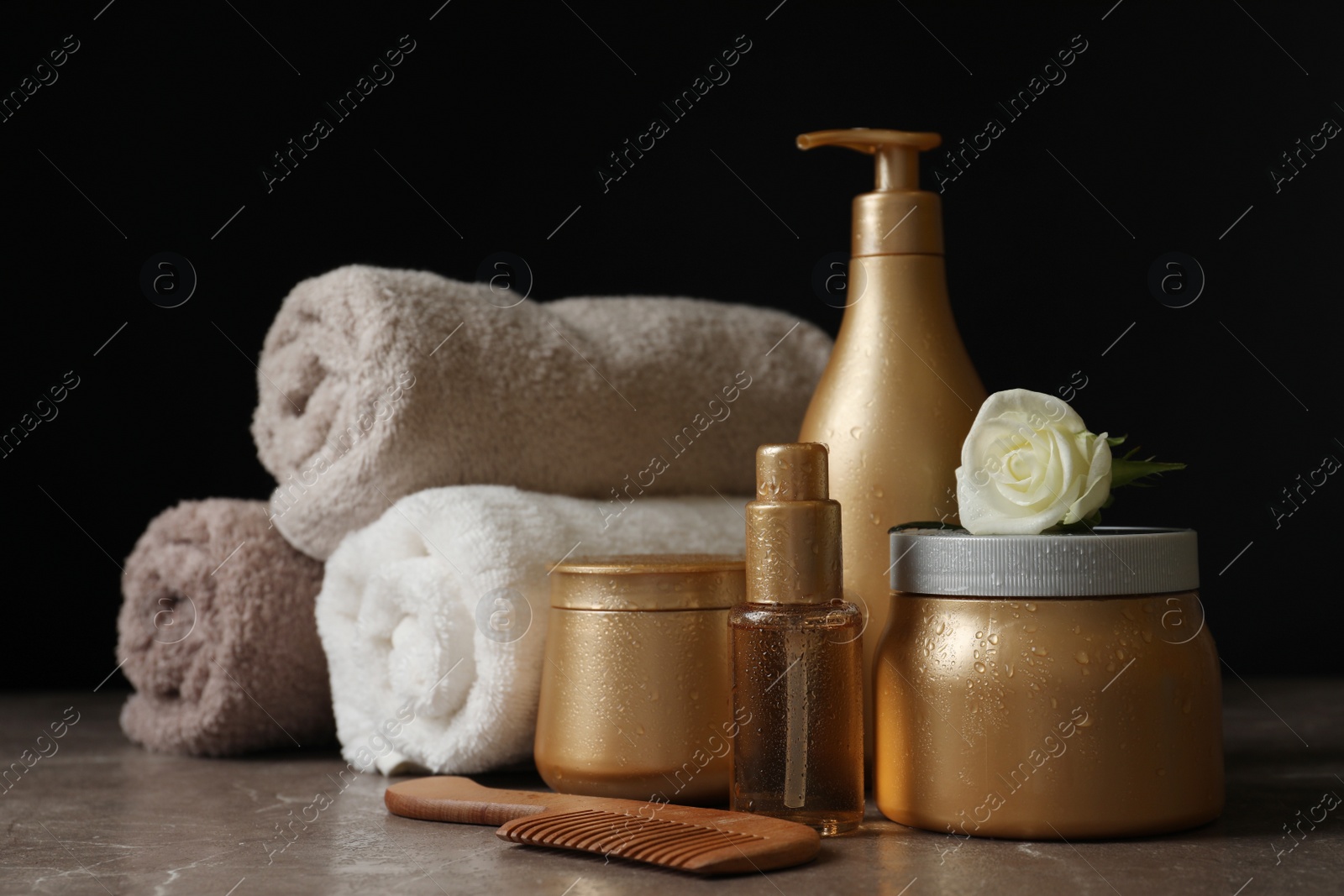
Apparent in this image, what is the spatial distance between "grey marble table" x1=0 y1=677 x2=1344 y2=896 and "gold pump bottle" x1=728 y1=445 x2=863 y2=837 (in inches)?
1.3

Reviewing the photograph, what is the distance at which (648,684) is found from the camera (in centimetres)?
76

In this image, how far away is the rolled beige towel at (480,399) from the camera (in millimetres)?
917

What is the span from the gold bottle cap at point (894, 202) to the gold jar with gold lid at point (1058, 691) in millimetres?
223

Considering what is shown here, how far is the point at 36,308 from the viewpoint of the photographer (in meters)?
1.24

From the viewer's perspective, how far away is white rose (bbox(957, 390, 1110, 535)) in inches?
27.1

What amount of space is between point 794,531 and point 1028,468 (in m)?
0.12

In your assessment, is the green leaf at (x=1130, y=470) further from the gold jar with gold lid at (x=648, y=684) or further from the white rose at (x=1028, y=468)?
the gold jar with gold lid at (x=648, y=684)

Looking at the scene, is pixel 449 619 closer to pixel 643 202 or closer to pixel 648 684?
pixel 648 684

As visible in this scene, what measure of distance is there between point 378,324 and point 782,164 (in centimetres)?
54

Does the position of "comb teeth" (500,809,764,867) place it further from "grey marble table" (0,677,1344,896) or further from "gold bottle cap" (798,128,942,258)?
"gold bottle cap" (798,128,942,258)

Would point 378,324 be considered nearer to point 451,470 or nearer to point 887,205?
point 451,470

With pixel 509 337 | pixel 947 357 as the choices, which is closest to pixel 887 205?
pixel 947 357

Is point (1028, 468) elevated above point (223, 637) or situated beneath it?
elevated above

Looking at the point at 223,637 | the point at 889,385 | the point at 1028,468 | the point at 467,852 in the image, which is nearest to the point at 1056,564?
the point at 1028,468
